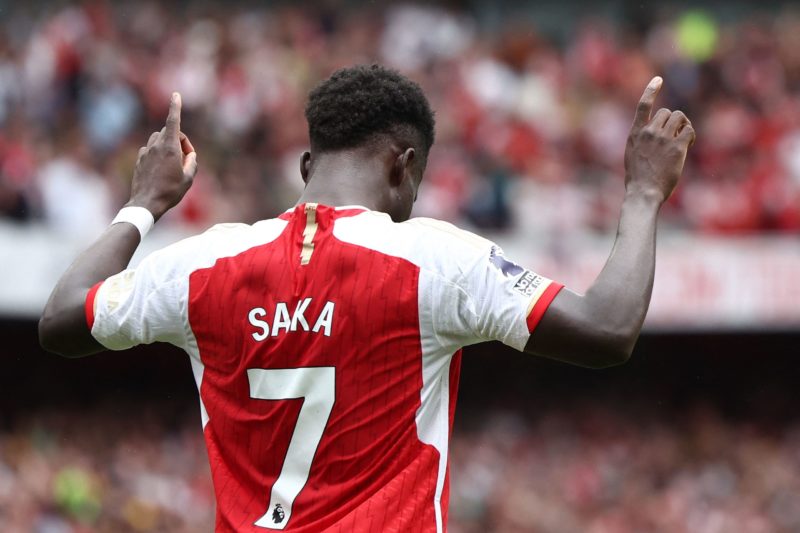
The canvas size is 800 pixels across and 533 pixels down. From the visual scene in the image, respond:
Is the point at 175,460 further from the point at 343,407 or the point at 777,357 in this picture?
the point at 343,407

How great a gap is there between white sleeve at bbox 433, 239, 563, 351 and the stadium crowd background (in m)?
9.09

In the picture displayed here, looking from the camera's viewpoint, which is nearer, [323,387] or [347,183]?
[323,387]

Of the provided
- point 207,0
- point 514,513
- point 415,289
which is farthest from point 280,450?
point 207,0

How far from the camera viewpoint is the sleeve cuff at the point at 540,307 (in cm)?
258

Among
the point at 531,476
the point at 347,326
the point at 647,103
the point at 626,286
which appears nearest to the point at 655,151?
the point at 647,103

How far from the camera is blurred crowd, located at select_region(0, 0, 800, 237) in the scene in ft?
39.9

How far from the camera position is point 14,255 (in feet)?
39.3

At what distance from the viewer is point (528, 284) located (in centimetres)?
262

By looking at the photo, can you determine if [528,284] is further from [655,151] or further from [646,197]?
[655,151]

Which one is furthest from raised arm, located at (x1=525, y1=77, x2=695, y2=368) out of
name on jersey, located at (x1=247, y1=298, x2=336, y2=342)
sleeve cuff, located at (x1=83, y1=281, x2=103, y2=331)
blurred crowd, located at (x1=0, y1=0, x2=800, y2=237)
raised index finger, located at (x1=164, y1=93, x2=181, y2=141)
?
blurred crowd, located at (x1=0, y1=0, x2=800, y2=237)

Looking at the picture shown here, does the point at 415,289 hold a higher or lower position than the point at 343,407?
higher

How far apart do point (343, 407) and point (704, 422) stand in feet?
35.7

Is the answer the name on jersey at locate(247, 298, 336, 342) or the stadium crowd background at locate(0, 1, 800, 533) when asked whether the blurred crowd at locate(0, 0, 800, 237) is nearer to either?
the stadium crowd background at locate(0, 1, 800, 533)

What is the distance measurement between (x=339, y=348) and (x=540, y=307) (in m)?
0.43
